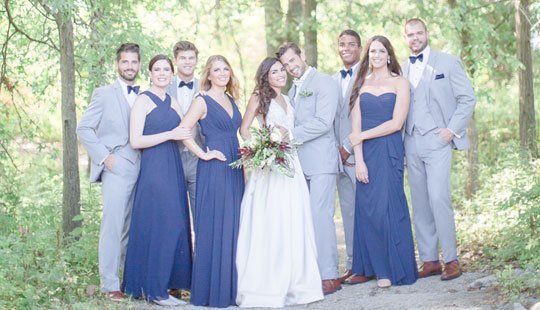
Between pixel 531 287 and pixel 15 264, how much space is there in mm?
3907

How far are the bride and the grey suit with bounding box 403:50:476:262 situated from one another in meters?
1.12

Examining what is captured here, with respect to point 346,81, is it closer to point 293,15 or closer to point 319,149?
point 319,149

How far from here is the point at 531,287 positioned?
244 inches

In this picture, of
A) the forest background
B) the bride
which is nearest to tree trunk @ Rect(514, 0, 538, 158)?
the forest background

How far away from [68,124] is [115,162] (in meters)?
1.52

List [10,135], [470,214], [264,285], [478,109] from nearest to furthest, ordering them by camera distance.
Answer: [264,285], [10,135], [470,214], [478,109]

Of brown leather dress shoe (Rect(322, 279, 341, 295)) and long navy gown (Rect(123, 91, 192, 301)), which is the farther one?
brown leather dress shoe (Rect(322, 279, 341, 295))

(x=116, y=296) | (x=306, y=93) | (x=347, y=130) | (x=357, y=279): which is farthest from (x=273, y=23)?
(x=116, y=296)

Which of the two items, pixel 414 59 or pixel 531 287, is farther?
pixel 414 59

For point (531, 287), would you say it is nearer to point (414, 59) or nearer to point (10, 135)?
point (414, 59)

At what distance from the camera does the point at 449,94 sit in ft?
24.9

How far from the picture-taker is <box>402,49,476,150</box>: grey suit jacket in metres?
7.50

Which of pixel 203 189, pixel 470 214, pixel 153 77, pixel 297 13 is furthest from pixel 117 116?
pixel 297 13

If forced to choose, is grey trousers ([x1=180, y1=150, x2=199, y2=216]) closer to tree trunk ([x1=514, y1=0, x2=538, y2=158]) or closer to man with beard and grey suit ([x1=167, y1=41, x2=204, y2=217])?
man with beard and grey suit ([x1=167, y1=41, x2=204, y2=217])
